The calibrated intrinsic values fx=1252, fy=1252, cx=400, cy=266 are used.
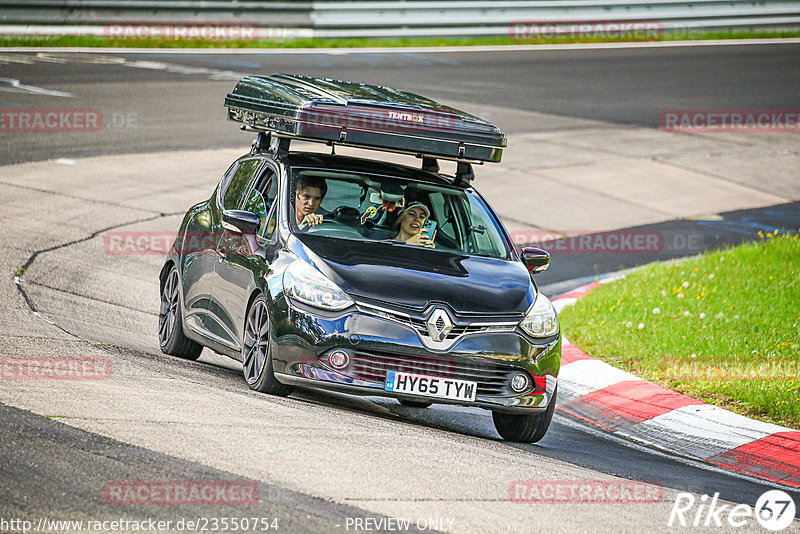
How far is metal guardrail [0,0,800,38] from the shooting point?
26406 mm

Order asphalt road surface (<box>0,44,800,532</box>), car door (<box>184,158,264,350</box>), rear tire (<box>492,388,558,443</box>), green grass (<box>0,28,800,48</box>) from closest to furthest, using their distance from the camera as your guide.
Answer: asphalt road surface (<box>0,44,800,532</box>) < rear tire (<box>492,388,558,443</box>) < car door (<box>184,158,264,350</box>) < green grass (<box>0,28,800,48</box>)

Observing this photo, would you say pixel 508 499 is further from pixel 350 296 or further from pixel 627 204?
pixel 627 204

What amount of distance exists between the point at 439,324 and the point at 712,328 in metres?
4.48

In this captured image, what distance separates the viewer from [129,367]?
27.1 feet

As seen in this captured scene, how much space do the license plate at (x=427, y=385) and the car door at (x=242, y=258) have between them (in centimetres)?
124

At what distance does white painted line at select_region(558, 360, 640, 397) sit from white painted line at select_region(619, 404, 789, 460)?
855 mm

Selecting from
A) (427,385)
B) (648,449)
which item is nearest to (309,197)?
(427,385)

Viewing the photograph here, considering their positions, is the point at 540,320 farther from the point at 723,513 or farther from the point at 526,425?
the point at 723,513

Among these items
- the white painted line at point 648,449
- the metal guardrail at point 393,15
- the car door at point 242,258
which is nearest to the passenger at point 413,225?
the car door at point 242,258

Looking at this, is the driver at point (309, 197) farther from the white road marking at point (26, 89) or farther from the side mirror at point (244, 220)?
the white road marking at point (26, 89)

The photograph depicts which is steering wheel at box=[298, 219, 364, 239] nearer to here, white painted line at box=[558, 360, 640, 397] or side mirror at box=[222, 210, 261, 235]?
side mirror at box=[222, 210, 261, 235]

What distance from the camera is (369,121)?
827cm

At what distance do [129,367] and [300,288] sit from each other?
4.60ft

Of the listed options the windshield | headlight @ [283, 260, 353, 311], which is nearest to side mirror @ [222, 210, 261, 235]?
the windshield
